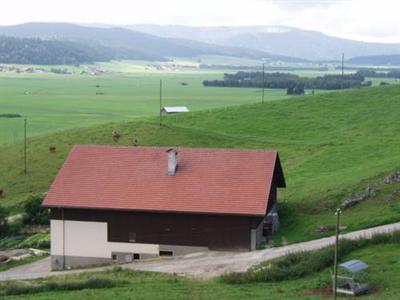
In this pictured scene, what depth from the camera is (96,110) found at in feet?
449

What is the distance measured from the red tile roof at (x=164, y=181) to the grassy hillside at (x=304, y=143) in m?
3.89

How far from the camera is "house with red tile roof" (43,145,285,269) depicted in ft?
136

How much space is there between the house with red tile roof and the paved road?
4.06 ft

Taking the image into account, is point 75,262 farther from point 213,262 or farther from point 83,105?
point 83,105

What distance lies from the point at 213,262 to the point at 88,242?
8.55 meters

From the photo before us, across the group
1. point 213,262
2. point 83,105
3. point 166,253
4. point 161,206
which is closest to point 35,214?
point 166,253

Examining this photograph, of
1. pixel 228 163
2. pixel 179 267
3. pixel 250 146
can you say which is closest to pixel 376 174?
pixel 228 163

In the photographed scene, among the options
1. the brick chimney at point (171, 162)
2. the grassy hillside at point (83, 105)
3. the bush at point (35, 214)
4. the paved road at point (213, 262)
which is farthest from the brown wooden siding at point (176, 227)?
the grassy hillside at point (83, 105)

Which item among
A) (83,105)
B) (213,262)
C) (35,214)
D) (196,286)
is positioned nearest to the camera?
(196,286)

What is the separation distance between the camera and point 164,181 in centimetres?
4325

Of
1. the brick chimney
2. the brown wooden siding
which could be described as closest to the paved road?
the brown wooden siding

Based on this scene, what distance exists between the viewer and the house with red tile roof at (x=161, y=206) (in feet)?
136

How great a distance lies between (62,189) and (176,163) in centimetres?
708

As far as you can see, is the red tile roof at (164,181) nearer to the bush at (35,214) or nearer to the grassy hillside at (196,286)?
the grassy hillside at (196,286)
